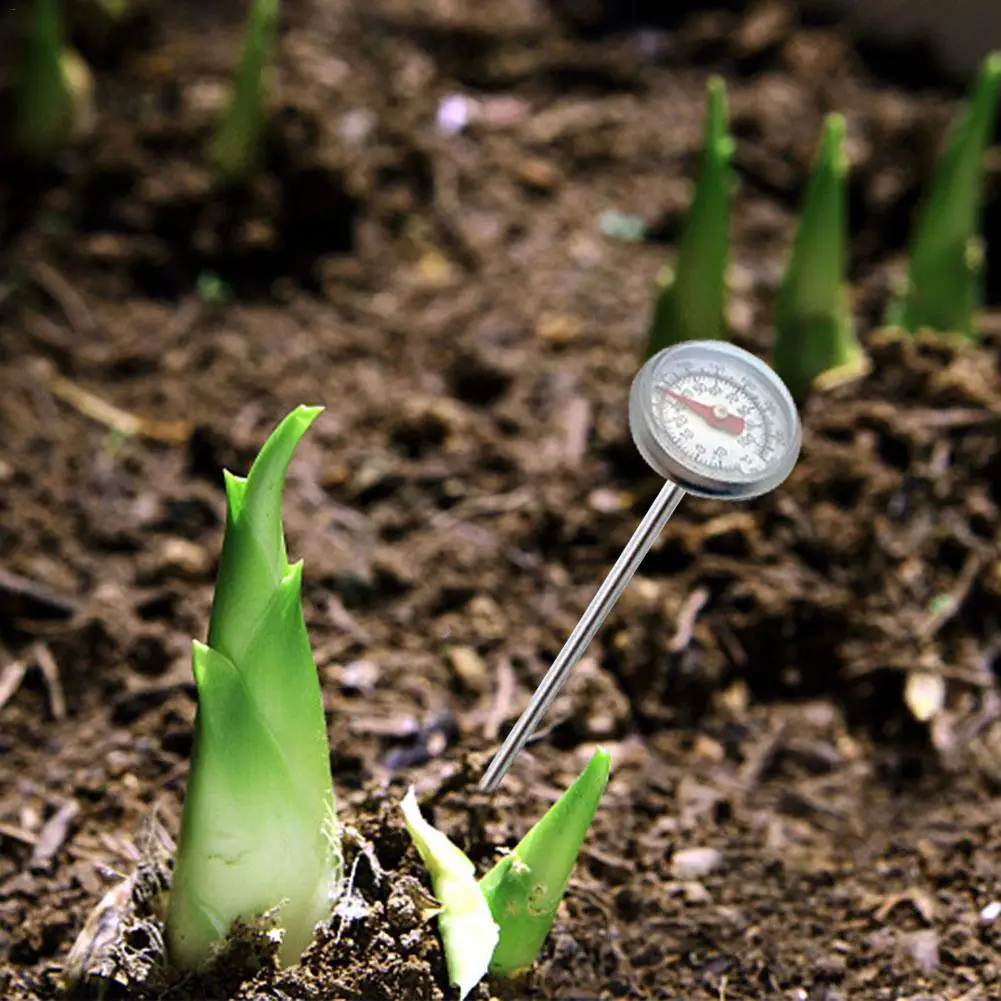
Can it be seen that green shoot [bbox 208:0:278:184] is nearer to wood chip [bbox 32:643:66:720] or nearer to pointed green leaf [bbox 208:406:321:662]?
wood chip [bbox 32:643:66:720]

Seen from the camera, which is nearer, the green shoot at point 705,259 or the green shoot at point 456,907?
the green shoot at point 456,907

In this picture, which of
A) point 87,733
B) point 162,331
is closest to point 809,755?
point 87,733

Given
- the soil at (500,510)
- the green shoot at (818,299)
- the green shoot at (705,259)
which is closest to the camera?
the soil at (500,510)

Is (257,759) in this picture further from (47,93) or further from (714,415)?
(47,93)

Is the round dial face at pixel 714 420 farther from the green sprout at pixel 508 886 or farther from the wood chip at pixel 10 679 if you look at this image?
the wood chip at pixel 10 679

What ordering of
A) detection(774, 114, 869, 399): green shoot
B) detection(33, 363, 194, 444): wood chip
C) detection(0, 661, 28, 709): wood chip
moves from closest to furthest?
detection(0, 661, 28, 709): wood chip → detection(774, 114, 869, 399): green shoot → detection(33, 363, 194, 444): wood chip

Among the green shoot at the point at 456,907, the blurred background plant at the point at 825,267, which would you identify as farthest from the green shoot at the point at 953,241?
the green shoot at the point at 456,907

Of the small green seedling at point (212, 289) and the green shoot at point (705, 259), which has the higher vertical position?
the green shoot at point (705, 259)

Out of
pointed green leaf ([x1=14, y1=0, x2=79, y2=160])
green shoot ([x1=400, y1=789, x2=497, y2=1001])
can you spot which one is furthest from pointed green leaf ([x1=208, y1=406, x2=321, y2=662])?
pointed green leaf ([x1=14, y1=0, x2=79, y2=160])

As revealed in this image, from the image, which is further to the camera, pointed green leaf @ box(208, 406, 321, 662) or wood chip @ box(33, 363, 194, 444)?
wood chip @ box(33, 363, 194, 444)
